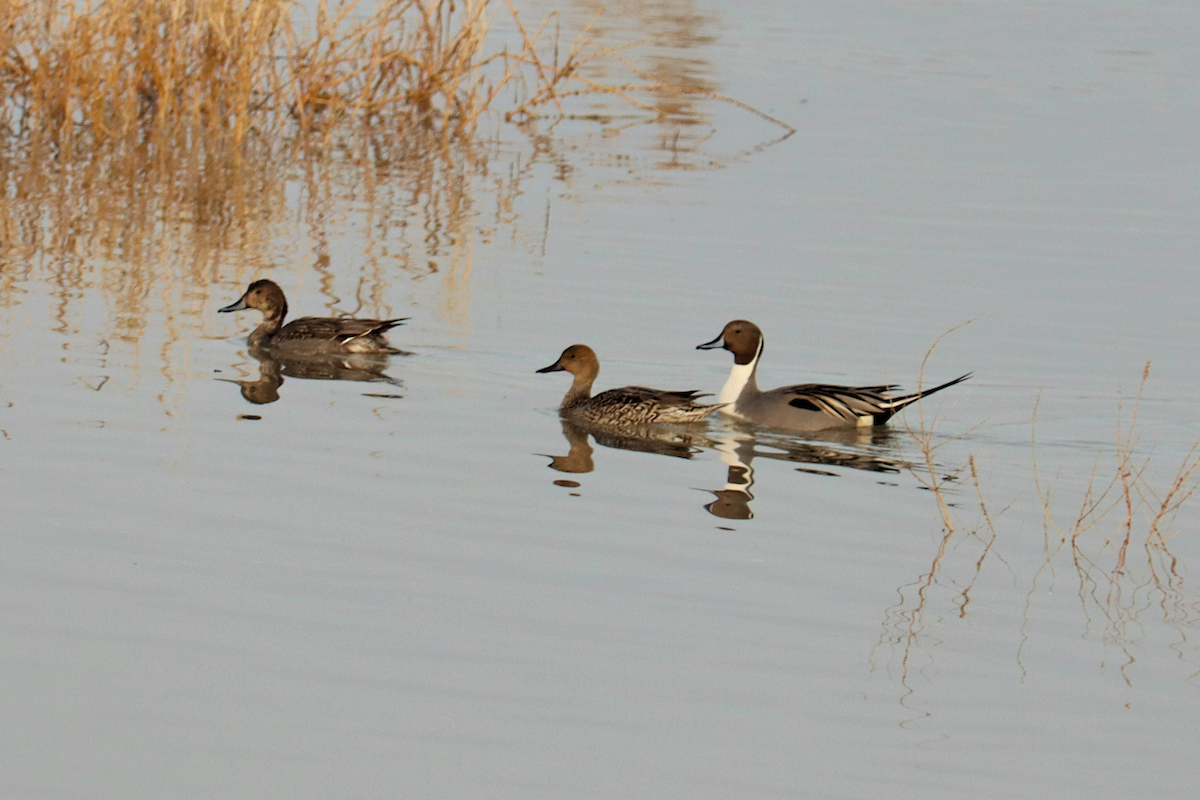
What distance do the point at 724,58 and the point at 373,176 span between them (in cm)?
1092

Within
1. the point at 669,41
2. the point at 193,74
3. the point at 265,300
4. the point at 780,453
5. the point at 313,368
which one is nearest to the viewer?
the point at 780,453

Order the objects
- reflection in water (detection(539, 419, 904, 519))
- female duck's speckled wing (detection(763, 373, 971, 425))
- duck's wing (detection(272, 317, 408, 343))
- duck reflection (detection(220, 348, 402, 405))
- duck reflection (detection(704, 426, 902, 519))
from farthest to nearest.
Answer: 1. duck's wing (detection(272, 317, 408, 343))
2. duck reflection (detection(220, 348, 402, 405))
3. female duck's speckled wing (detection(763, 373, 971, 425))
4. reflection in water (detection(539, 419, 904, 519))
5. duck reflection (detection(704, 426, 902, 519))

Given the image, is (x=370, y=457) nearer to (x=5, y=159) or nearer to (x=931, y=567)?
(x=931, y=567)

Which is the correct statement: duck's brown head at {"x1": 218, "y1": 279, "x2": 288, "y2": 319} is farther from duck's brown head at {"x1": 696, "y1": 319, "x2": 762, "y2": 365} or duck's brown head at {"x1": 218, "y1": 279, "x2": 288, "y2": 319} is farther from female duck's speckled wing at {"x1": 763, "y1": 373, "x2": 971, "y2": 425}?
female duck's speckled wing at {"x1": 763, "y1": 373, "x2": 971, "y2": 425}

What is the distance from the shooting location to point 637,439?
9570 mm

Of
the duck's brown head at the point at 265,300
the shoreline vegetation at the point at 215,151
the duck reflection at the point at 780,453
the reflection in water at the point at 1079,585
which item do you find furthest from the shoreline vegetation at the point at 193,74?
the reflection in water at the point at 1079,585

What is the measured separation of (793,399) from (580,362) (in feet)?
4.11

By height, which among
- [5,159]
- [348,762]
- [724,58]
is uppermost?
[724,58]

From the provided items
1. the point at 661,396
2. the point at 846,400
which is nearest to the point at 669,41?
the point at 661,396

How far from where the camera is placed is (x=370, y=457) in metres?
8.29

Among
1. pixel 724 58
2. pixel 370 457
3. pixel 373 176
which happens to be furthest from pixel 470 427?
pixel 724 58

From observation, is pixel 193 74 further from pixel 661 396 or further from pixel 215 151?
pixel 661 396

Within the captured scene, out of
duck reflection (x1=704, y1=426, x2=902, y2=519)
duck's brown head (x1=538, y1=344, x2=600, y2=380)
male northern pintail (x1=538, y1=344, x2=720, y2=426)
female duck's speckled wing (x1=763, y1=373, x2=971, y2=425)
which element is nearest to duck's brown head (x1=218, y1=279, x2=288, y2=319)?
duck's brown head (x1=538, y1=344, x2=600, y2=380)

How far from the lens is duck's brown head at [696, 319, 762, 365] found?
10.3 m
